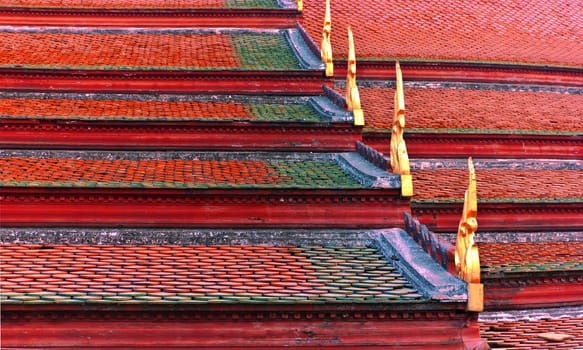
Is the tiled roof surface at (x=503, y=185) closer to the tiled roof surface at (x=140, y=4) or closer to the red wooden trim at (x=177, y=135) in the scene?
the red wooden trim at (x=177, y=135)

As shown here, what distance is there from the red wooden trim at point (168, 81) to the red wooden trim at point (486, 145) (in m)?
1.31

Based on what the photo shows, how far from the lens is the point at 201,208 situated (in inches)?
298

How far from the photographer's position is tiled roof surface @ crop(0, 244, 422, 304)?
5.86 metres

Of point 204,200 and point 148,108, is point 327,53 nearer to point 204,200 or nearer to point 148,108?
point 148,108

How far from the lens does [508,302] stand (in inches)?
307

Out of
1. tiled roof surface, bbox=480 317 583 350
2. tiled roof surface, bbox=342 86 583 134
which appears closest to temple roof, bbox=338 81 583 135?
tiled roof surface, bbox=342 86 583 134

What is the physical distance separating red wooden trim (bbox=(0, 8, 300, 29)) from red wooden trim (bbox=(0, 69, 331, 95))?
2813mm

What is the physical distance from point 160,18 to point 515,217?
706 cm

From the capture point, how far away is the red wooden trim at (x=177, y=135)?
9055mm

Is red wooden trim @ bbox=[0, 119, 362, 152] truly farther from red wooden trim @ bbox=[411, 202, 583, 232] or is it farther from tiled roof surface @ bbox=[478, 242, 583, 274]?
tiled roof surface @ bbox=[478, 242, 583, 274]

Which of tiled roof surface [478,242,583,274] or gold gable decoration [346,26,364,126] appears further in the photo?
gold gable decoration [346,26,364,126]

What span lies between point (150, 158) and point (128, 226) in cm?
177

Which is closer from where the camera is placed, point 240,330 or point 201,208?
point 240,330

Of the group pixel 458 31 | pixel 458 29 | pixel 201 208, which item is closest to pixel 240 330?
pixel 201 208
